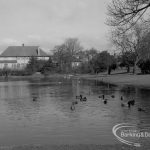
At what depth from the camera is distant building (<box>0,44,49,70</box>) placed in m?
145

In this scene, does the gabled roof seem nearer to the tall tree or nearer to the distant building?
the distant building

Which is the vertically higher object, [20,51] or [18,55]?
[20,51]

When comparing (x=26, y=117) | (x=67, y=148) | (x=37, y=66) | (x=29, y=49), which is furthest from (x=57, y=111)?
(x=29, y=49)

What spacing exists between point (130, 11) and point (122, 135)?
37.9 ft

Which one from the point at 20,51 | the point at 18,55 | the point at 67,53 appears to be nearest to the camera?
the point at 67,53

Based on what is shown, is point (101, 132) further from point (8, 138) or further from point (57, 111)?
point (57, 111)

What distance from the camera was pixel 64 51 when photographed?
119750mm

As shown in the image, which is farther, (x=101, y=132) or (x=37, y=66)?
(x=37, y=66)

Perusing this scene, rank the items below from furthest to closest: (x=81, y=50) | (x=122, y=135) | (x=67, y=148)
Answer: (x=81, y=50) < (x=122, y=135) < (x=67, y=148)

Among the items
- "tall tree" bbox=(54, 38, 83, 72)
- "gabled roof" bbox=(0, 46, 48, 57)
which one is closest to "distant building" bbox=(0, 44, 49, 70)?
"gabled roof" bbox=(0, 46, 48, 57)

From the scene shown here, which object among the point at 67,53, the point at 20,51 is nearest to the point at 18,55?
the point at 20,51

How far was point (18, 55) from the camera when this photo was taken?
478ft

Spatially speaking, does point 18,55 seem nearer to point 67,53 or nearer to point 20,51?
point 20,51

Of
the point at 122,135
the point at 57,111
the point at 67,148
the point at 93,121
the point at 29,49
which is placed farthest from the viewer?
the point at 29,49
